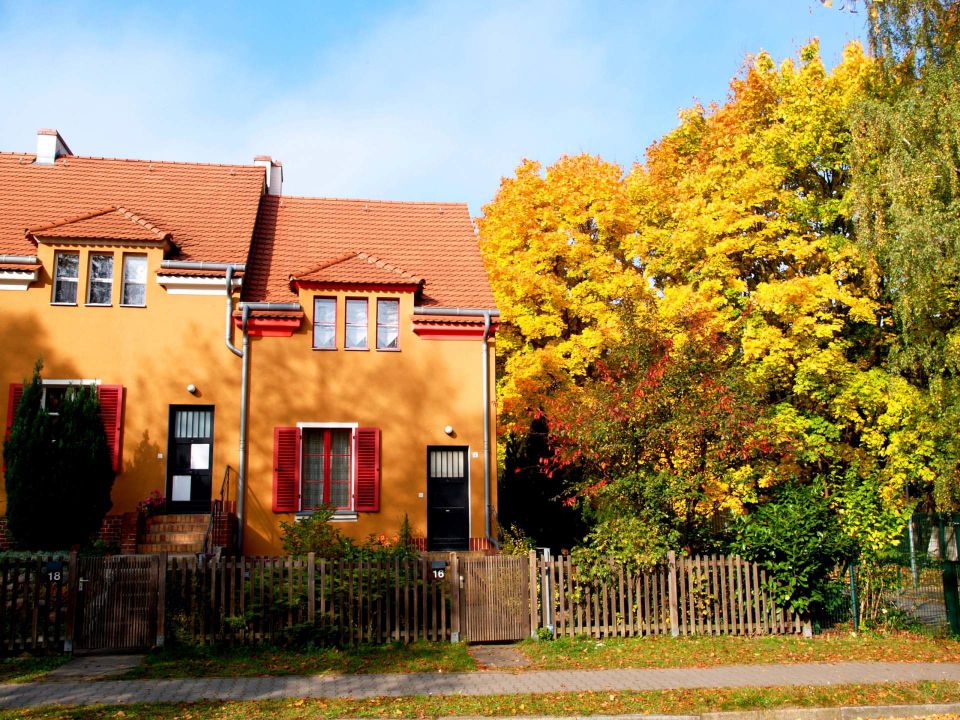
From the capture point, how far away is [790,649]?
41.6ft

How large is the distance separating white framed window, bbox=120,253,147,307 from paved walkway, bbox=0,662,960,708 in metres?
10.3

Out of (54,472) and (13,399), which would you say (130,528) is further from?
(13,399)

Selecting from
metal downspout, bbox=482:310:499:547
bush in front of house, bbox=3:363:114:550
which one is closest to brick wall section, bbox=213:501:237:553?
bush in front of house, bbox=3:363:114:550

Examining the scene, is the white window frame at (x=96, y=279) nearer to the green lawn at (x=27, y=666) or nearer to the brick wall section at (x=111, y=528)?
the brick wall section at (x=111, y=528)

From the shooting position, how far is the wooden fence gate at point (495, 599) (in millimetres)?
13242

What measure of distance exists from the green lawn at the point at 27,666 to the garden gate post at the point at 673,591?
9.28 metres

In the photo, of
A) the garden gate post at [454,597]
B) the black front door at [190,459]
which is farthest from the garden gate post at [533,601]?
the black front door at [190,459]

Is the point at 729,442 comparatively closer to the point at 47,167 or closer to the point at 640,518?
the point at 640,518

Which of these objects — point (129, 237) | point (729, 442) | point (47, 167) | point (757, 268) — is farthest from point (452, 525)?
point (47, 167)

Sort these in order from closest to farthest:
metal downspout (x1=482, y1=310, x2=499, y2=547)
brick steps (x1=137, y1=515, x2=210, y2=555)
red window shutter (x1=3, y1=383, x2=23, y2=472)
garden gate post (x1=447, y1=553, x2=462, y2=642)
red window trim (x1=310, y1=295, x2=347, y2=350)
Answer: garden gate post (x1=447, y1=553, x2=462, y2=642)
brick steps (x1=137, y1=515, x2=210, y2=555)
red window shutter (x1=3, y1=383, x2=23, y2=472)
metal downspout (x1=482, y1=310, x2=499, y2=547)
red window trim (x1=310, y1=295, x2=347, y2=350)

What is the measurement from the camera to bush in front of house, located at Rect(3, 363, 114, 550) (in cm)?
1638

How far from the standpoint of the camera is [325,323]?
776 inches

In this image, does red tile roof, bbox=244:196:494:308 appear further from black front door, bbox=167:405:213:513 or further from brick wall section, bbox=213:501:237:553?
brick wall section, bbox=213:501:237:553

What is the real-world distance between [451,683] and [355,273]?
11397 millimetres
